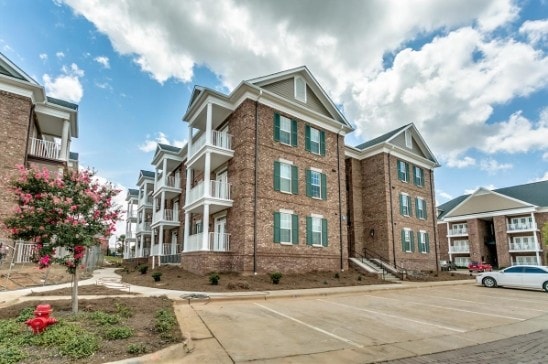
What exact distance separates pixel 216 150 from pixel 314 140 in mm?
7076

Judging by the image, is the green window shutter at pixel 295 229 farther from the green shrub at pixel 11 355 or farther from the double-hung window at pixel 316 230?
the green shrub at pixel 11 355

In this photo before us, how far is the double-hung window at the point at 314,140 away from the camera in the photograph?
2297 cm

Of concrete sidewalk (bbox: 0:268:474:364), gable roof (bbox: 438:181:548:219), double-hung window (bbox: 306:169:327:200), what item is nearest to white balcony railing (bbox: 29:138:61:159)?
concrete sidewalk (bbox: 0:268:474:364)

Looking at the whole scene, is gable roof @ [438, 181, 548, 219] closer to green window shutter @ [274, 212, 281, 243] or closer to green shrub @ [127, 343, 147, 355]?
green window shutter @ [274, 212, 281, 243]

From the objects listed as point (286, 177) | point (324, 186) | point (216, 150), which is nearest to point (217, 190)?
point (216, 150)

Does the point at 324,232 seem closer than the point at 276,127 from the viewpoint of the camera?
No

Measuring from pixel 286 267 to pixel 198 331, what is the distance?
12718mm

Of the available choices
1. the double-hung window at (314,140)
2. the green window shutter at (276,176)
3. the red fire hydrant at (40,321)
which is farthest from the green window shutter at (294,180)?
the red fire hydrant at (40,321)

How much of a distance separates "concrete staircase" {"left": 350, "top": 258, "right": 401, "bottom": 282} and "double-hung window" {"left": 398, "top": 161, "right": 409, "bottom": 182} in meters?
7.85

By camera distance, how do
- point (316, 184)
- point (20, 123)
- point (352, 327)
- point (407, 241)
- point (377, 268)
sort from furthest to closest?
1. point (407, 241)
2. point (377, 268)
3. point (316, 184)
4. point (20, 123)
5. point (352, 327)

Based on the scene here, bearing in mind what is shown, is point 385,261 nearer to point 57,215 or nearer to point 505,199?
point 57,215

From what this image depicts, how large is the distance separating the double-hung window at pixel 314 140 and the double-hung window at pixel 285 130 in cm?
115

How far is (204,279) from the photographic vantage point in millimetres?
16969

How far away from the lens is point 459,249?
51094mm
